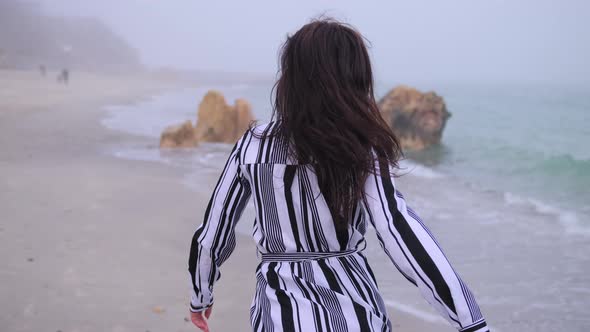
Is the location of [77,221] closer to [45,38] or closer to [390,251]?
[390,251]

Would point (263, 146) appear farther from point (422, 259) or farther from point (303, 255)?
point (422, 259)

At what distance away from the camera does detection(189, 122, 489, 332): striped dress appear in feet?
4.32

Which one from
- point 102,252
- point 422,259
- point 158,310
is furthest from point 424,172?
point 422,259

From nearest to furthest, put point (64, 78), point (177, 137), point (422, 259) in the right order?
point (422, 259) < point (177, 137) < point (64, 78)

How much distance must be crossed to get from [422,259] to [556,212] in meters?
8.57

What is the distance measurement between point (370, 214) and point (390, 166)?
0.44 ft

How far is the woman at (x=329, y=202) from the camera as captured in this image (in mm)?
1332

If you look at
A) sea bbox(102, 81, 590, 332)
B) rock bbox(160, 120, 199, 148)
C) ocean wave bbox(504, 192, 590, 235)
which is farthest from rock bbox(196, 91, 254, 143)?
ocean wave bbox(504, 192, 590, 235)

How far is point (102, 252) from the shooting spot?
4.88 meters

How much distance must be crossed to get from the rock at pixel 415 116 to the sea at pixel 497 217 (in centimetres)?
43

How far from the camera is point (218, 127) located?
13.8 metres

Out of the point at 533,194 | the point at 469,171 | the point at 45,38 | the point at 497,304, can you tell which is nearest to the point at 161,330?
the point at 497,304

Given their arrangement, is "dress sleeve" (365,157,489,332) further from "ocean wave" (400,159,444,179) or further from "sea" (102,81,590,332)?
"ocean wave" (400,159,444,179)

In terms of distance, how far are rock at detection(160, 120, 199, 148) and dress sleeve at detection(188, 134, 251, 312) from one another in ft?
34.3
